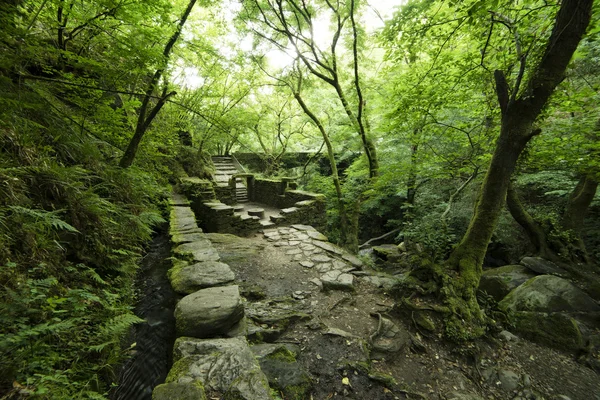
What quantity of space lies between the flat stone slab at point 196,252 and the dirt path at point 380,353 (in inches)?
32.0

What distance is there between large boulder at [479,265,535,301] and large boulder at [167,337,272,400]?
521 centimetres

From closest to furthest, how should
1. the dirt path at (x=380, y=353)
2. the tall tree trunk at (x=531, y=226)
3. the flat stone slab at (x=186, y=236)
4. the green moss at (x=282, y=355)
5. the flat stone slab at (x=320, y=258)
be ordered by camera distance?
the green moss at (x=282, y=355) < the dirt path at (x=380, y=353) < the flat stone slab at (x=186, y=236) < the flat stone slab at (x=320, y=258) < the tall tree trunk at (x=531, y=226)

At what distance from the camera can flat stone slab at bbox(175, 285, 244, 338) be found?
189cm

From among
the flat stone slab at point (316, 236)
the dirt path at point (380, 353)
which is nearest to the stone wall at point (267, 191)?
the flat stone slab at point (316, 236)

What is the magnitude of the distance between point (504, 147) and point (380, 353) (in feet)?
10.5

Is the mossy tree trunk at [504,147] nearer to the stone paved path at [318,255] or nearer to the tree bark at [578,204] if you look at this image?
the stone paved path at [318,255]

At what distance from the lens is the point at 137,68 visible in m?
2.98

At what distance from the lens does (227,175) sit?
40.1 feet

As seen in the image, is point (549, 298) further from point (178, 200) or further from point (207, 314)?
point (178, 200)

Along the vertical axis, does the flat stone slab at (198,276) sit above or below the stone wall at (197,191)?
below

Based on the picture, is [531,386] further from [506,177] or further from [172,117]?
[172,117]

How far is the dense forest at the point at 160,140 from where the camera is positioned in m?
1.71

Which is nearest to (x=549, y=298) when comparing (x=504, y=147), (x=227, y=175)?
(x=504, y=147)

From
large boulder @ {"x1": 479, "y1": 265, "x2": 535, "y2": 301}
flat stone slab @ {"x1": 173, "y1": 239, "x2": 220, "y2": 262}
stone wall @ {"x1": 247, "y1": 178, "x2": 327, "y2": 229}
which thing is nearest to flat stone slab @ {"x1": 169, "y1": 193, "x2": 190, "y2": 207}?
stone wall @ {"x1": 247, "y1": 178, "x2": 327, "y2": 229}
